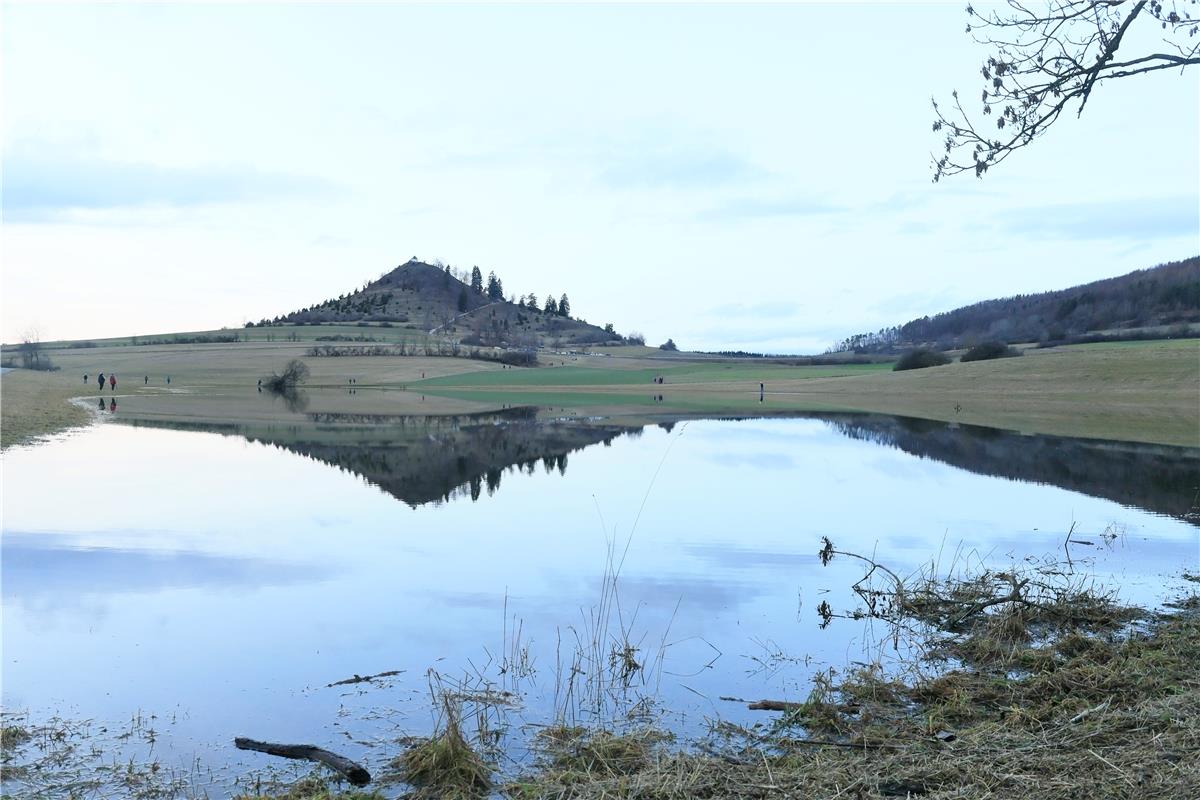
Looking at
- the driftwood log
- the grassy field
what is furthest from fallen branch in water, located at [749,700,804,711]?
the grassy field

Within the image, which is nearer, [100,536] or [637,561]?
[637,561]

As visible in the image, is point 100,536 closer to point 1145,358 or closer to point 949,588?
point 949,588

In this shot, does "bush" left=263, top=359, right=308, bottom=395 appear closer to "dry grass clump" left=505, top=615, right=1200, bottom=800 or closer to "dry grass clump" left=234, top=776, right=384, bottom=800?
"dry grass clump" left=234, top=776, right=384, bottom=800

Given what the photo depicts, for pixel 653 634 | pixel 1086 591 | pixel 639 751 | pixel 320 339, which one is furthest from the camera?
pixel 320 339

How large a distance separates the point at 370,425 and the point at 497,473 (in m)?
22.2

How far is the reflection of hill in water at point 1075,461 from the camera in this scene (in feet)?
66.4

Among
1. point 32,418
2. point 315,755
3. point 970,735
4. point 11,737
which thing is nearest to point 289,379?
point 32,418

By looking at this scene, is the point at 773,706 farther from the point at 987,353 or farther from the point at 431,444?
the point at 987,353

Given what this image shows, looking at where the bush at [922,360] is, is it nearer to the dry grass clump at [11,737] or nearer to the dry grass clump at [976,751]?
the dry grass clump at [976,751]

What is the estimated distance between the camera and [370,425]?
1799 inches

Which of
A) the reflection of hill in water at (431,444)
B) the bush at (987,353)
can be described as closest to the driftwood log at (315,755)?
the reflection of hill in water at (431,444)

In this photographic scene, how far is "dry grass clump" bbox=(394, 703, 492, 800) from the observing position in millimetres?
6105

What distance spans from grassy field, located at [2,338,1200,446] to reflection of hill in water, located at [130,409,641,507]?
7.27 meters

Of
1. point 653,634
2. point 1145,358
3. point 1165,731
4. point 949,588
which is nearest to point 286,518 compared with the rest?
point 653,634
